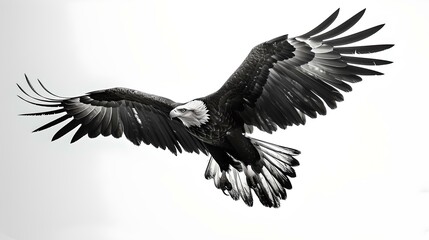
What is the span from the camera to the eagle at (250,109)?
212 inches

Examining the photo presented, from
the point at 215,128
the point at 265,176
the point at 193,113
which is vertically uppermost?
the point at 193,113

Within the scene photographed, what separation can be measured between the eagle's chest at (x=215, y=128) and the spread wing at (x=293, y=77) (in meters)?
0.10

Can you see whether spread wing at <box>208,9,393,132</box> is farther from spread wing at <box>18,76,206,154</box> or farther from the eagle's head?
spread wing at <box>18,76,206,154</box>

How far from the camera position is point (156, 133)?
644 cm

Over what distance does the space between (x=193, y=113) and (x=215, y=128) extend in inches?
9.1

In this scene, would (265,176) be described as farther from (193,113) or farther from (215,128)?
(193,113)

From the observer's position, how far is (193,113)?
5551 mm

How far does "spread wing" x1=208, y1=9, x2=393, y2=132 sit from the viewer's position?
532cm

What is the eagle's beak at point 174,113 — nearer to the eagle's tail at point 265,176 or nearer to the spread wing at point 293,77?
the spread wing at point 293,77

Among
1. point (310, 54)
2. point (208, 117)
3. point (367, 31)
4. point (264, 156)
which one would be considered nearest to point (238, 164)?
point (264, 156)

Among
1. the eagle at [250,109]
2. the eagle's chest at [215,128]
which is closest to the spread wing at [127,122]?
the eagle at [250,109]

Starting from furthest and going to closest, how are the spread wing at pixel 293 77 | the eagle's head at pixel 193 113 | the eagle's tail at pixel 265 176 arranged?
the eagle's tail at pixel 265 176 → the eagle's head at pixel 193 113 → the spread wing at pixel 293 77

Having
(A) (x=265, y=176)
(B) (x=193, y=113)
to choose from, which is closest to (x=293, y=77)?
(B) (x=193, y=113)

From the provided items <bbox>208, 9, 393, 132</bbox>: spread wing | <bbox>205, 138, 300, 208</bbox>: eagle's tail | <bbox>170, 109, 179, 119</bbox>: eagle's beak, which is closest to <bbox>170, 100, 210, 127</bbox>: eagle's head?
<bbox>170, 109, 179, 119</bbox>: eagle's beak
